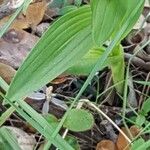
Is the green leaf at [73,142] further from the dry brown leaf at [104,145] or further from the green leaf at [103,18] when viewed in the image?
the green leaf at [103,18]

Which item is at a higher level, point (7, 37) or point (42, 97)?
Answer: point (7, 37)

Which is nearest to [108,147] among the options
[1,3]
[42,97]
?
[42,97]

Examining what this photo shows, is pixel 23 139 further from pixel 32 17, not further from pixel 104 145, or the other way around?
pixel 32 17

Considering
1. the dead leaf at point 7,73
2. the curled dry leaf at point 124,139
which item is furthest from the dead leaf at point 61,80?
the curled dry leaf at point 124,139

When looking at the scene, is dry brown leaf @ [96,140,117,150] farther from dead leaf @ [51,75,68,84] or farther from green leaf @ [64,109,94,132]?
dead leaf @ [51,75,68,84]

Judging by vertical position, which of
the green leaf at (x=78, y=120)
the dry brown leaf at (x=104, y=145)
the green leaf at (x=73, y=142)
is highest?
the green leaf at (x=78, y=120)

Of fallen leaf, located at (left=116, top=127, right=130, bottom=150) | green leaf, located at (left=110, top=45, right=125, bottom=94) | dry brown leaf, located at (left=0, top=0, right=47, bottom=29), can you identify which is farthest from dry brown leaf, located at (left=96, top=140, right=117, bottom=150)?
dry brown leaf, located at (left=0, top=0, right=47, bottom=29)

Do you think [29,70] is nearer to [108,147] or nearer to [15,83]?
[15,83]
